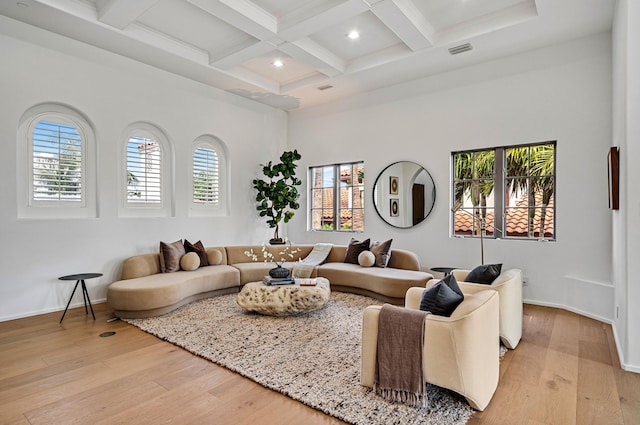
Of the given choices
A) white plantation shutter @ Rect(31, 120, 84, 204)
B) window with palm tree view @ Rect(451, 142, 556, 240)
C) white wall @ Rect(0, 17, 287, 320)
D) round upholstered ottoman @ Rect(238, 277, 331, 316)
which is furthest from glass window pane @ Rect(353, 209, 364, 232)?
white plantation shutter @ Rect(31, 120, 84, 204)

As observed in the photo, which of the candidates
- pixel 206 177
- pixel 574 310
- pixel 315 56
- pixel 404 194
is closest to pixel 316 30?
pixel 315 56

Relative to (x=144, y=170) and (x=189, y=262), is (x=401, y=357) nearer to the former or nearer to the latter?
(x=189, y=262)

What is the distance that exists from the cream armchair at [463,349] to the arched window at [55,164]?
14.4ft

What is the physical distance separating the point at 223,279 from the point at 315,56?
134 inches

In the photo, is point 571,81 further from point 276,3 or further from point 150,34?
point 150,34

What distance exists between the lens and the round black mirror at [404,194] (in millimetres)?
5805

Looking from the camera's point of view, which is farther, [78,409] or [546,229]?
[546,229]

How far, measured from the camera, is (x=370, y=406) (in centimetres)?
223

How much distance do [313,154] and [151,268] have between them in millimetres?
3809

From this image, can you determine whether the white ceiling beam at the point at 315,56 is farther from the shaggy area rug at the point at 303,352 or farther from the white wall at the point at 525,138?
the shaggy area rug at the point at 303,352

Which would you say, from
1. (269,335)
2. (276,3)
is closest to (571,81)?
(276,3)

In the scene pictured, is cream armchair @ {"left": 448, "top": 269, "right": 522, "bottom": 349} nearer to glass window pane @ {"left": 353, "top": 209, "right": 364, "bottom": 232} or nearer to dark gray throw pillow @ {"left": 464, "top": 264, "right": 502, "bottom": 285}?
dark gray throw pillow @ {"left": 464, "top": 264, "right": 502, "bottom": 285}

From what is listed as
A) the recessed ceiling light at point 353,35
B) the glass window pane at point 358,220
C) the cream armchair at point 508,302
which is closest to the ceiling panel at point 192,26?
the recessed ceiling light at point 353,35

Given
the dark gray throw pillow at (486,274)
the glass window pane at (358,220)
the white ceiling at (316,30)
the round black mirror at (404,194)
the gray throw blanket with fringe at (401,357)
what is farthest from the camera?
the glass window pane at (358,220)
